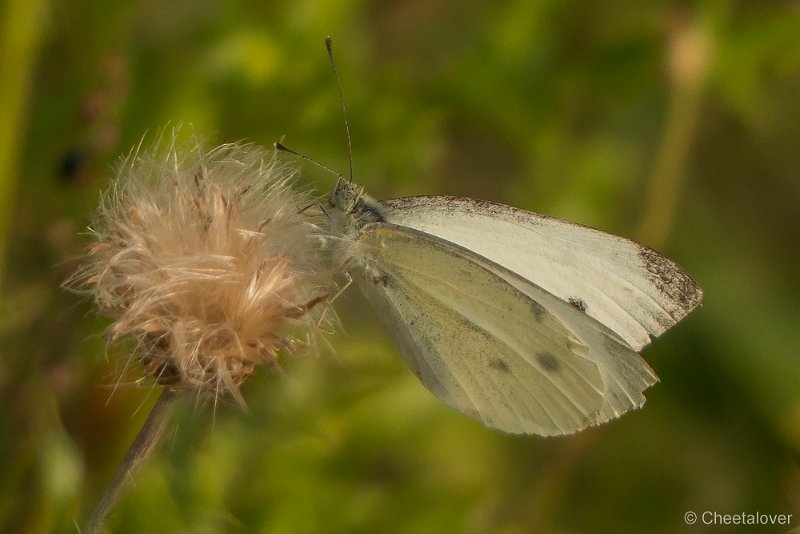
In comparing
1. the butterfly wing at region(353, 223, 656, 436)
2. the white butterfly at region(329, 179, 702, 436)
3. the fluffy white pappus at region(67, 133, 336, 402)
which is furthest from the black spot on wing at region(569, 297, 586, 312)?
the fluffy white pappus at region(67, 133, 336, 402)

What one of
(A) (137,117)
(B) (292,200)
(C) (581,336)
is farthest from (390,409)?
(A) (137,117)

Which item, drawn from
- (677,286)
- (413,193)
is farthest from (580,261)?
(413,193)

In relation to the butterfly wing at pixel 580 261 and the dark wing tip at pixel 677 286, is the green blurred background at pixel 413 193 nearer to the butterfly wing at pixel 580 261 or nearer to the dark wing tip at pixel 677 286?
the butterfly wing at pixel 580 261

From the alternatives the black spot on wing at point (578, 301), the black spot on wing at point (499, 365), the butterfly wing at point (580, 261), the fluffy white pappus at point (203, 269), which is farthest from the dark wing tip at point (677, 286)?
the fluffy white pappus at point (203, 269)

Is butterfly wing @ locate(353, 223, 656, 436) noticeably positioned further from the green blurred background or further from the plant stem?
the plant stem

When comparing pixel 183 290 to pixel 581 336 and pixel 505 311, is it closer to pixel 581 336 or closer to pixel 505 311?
pixel 505 311

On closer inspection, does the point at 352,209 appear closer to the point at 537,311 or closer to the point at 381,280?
the point at 381,280
